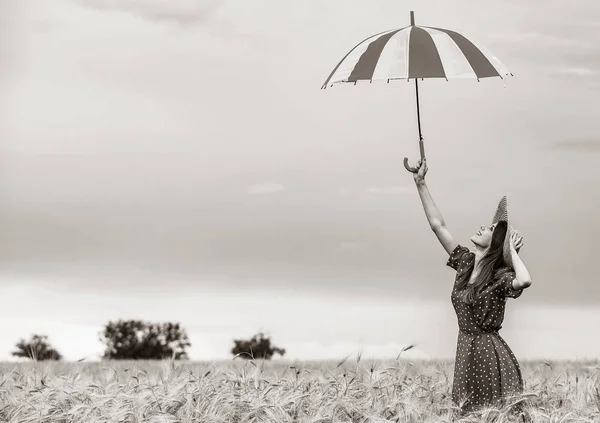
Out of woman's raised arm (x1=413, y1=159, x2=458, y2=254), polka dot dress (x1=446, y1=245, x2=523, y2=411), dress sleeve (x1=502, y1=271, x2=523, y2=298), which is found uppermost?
woman's raised arm (x1=413, y1=159, x2=458, y2=254)

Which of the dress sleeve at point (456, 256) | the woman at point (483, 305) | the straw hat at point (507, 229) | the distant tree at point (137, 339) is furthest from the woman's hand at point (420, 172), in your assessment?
the distant tree at point (137, 339)

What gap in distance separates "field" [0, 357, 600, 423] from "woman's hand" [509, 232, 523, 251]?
43.9 inches

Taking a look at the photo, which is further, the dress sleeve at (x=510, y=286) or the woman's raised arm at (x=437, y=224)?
the woman's raised arm at (x=437, y=224)

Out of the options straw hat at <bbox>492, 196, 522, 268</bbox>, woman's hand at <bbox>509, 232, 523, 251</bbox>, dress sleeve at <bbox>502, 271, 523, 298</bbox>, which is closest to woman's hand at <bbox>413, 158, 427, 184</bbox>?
straw hat at <bbox>492, 196, 522, 268</bbox>

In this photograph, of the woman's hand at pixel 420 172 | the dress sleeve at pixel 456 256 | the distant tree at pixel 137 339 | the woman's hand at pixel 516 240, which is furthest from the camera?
the distant tree at pixel 137 339

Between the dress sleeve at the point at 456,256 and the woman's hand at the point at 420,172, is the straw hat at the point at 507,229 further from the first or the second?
the woman's hand at the point at 420,172

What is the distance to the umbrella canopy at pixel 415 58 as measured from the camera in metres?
7.47

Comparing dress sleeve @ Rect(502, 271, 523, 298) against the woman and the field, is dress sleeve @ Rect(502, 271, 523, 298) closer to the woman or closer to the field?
the woman

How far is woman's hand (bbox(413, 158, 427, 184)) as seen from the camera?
7887mm

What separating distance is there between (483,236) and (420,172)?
83cm

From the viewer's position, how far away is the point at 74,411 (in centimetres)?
691

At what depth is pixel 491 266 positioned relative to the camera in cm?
733

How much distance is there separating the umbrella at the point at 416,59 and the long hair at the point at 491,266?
1.02m

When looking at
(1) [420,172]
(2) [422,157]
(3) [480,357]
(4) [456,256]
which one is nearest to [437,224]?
(4) [456,256]
